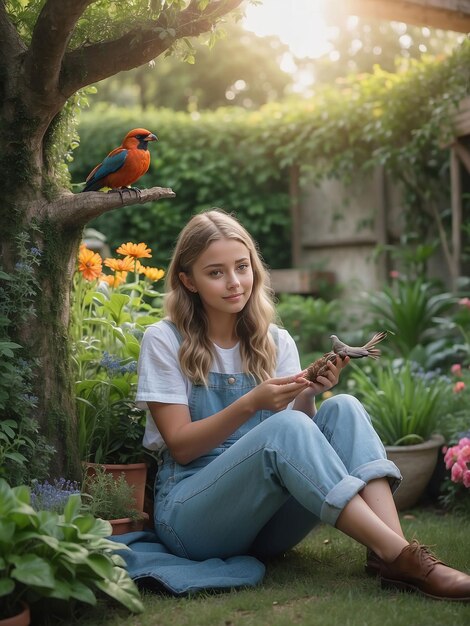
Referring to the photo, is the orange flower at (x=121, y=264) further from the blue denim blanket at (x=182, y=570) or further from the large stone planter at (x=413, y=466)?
the large stone planter at (x=413, y=466)

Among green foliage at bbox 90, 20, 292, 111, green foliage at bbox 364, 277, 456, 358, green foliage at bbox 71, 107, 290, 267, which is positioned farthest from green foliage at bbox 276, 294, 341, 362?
green foliage at bbox 90, 20, 292, 111

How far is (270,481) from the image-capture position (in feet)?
7.26

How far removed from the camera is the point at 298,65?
698 inches

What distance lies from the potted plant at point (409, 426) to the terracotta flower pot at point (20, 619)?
6.68ft

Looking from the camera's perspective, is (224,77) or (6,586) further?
(224,77)

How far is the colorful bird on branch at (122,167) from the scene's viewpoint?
2.74 m

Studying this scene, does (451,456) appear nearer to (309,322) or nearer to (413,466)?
(413,466)

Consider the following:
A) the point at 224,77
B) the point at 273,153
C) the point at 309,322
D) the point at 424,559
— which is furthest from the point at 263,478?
the point at 224,77

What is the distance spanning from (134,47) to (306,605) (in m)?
1.78

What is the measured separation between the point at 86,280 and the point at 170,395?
0.95 meters

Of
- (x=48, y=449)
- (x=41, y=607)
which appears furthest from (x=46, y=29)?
(x=41, y=607)

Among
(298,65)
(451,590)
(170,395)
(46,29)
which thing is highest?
(298,65)

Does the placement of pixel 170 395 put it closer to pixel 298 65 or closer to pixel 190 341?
pixel 190 341

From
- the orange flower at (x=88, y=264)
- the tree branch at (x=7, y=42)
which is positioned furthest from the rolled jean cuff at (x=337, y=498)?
the tree branch at (x=7, y=42)
